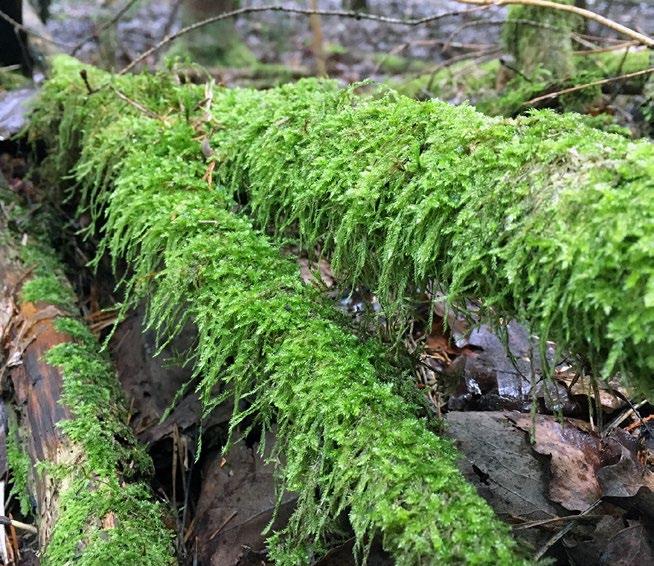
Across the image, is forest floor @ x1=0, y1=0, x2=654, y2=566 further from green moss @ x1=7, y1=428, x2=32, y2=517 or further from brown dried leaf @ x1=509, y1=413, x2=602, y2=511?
green moss @ x1=7, y1=428, x2=32, y2=517

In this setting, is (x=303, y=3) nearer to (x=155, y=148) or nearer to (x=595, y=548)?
(x=155, y=148)

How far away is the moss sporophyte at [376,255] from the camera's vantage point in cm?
124

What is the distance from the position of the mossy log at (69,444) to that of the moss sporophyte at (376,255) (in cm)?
46

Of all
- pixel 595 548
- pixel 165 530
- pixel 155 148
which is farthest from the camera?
pixel 155 148

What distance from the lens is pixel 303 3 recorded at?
40.5 ft

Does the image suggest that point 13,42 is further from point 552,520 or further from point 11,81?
point 552,520

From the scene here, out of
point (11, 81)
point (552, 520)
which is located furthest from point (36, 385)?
point (11, 81)

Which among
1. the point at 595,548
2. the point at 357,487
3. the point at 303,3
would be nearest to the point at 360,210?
the point at 357,487

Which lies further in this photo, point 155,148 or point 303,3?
point 303,3

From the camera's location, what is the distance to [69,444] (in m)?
2.12

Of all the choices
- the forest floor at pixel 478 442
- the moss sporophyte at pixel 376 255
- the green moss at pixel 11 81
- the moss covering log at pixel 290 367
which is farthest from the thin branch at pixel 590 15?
the green moss at pixel 11 81

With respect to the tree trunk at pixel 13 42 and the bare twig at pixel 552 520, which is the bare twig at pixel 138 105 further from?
the bare twig at pixel 552 520

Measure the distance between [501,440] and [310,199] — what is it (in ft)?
3.63

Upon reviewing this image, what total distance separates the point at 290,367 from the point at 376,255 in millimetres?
449
